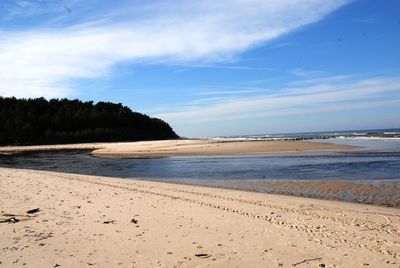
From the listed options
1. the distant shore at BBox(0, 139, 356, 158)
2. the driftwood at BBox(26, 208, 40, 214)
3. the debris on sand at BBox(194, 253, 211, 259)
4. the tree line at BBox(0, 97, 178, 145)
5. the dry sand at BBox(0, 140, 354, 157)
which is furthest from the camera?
the tree line at BBox(0, 97, 178, 145)

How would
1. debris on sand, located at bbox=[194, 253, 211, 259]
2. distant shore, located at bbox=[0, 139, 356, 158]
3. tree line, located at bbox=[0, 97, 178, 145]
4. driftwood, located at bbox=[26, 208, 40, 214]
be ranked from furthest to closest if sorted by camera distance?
tree line, located at bbox=[0, 97, 178, 145]
distant shore, located at bbox=[0, 139, 356, 158]
driftwood, located at bbox=[26, 208, 40, 214]
debris on sand, located at bbox=[194, 253, 211, 259]

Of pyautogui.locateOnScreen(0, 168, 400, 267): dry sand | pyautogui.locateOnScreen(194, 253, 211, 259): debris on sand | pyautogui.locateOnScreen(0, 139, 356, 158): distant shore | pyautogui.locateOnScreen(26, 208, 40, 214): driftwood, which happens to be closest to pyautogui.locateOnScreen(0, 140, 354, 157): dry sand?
pyautogui.locateOnScreen(0, 139, 356, 158): distant shore

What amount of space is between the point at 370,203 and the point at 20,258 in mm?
9707

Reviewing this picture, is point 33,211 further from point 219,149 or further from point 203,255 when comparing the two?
point 219,149

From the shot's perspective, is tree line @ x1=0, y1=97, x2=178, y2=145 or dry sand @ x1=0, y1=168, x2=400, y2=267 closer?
dry sand @ x1=0, y1=168, x2=400, y2=267

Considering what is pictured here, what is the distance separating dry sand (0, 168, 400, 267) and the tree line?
250 ft

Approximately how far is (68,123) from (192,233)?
8814cm

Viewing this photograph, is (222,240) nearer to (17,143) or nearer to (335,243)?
(335,243)

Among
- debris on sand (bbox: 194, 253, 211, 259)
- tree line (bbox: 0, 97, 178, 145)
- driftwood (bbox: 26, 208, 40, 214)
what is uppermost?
tree line (bbox: 0, 97, 178, 145)

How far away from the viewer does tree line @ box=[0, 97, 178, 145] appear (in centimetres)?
8144

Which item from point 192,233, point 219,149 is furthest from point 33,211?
point 219,149

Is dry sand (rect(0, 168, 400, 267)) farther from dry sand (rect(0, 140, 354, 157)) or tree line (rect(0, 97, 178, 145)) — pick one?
tree line (rect(0, 97, 178, 145))

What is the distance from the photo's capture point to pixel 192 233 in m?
7.33

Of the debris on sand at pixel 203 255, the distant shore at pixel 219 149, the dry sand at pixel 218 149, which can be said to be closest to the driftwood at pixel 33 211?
the debris on sand at pixel 203 255
